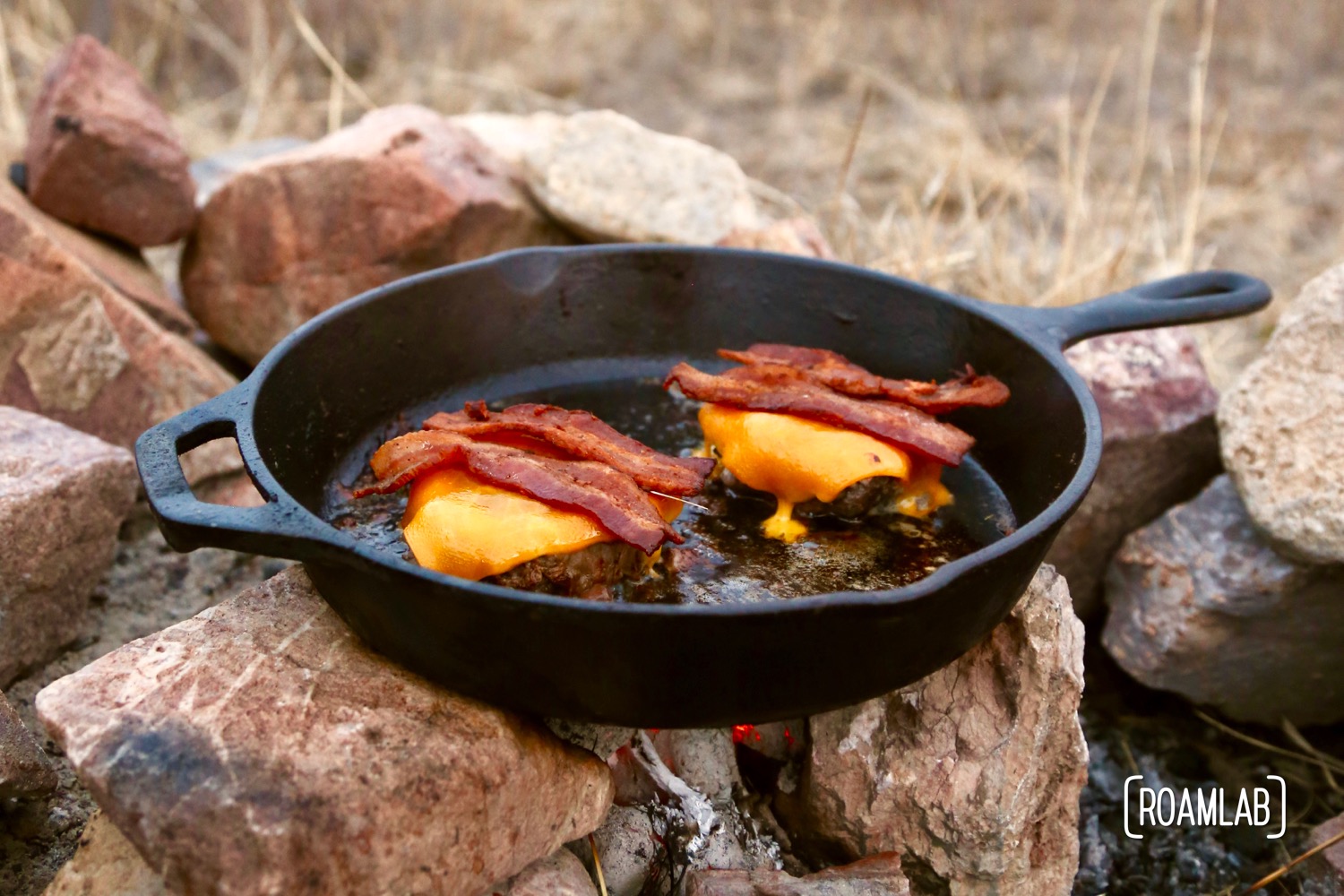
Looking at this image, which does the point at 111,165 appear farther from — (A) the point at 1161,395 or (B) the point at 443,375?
(A) the point at 1161,395

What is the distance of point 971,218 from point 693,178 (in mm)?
1592

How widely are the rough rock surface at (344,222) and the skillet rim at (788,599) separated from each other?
1032mm

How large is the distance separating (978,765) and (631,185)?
261 centimetres

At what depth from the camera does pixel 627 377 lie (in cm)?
332

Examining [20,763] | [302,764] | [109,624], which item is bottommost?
[109,624]

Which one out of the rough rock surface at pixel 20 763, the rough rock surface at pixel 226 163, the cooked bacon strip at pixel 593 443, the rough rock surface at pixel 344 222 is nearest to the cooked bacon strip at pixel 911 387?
the cooked bacon strip at pixel 593 443

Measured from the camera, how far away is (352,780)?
1.85 meters

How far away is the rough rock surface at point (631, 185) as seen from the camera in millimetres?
4109

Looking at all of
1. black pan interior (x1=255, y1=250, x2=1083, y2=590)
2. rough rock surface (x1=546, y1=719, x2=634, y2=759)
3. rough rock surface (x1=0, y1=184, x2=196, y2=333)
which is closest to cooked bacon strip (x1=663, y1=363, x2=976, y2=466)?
black pan interior (x1=255, y1=250, x2=1083, y2=590)

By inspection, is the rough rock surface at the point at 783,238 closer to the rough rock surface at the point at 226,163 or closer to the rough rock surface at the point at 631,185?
the rough rock surface at the point at 631,185

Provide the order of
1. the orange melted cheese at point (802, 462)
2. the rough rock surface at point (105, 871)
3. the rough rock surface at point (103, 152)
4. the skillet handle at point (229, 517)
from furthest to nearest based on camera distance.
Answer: the rough rock surface at point (103, 152)
the orange melted cheese at point (802, 462)
the rough rock surface at point (105, 871)
the skillet handle at point (229, 517)

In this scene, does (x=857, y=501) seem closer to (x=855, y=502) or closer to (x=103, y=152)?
(x=855, y=502)

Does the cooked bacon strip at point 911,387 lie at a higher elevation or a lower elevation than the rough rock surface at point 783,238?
higher

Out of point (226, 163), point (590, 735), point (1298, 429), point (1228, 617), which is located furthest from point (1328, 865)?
point (226, 163)
